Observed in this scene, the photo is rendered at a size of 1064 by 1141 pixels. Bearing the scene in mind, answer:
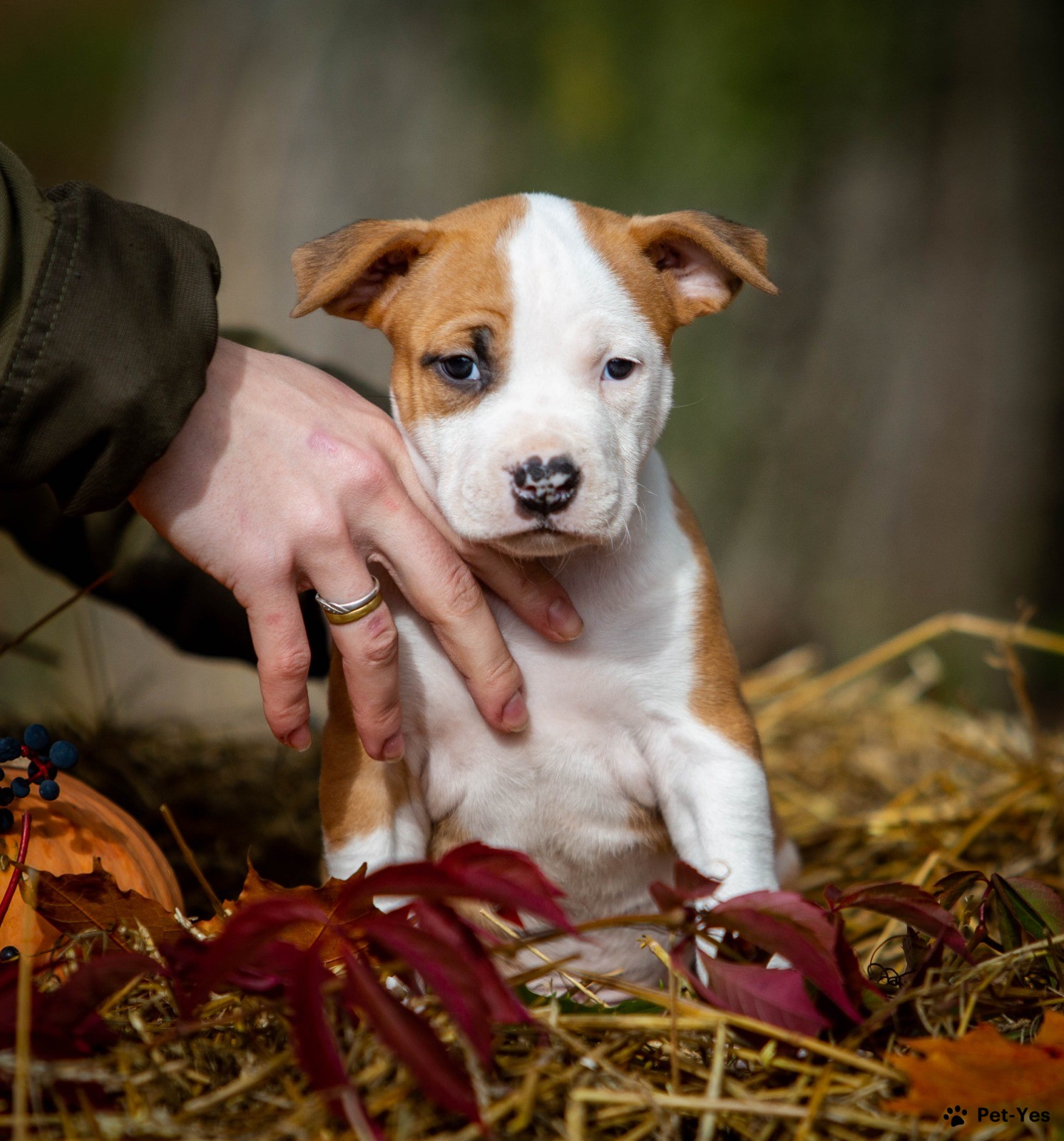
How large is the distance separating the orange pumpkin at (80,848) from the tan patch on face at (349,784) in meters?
0.37

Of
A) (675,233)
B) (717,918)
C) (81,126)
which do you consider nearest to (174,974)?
(717,918)

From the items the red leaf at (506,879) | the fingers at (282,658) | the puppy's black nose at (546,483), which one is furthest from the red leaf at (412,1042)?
the puppy's black nose at (546,483)

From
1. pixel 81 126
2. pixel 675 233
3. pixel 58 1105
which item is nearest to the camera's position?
pixel 58 1105

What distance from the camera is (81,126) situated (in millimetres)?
5996

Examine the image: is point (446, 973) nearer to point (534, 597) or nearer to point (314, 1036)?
point (314, 1036)

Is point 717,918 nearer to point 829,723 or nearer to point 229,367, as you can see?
point 229,367

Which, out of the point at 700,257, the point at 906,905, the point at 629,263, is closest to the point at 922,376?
the point at 700,257

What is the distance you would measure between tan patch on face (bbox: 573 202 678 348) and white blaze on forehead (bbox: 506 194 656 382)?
30mm

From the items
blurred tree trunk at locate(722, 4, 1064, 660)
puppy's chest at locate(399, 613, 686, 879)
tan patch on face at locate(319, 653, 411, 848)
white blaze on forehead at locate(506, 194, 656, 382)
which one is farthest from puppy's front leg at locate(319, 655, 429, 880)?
blurred tree trunk at locate(722, 4, 1064, 660)

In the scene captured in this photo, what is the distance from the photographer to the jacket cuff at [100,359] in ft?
6.19

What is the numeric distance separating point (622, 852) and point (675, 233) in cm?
146

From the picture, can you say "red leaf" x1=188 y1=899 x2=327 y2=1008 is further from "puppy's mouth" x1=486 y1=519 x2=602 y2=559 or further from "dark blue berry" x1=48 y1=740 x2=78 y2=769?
"puppy's mouth" x1=486 y1=519 x2=602 y2=559

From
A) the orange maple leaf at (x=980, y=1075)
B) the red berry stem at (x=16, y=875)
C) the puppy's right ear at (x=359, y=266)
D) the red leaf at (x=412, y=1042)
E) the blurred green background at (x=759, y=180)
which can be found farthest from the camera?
the blurred green background at (x=759, y=180)

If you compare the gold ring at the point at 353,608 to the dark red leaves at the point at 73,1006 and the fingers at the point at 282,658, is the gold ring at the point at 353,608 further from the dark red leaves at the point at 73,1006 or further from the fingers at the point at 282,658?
the dark red leaves at the point at 73,1006
